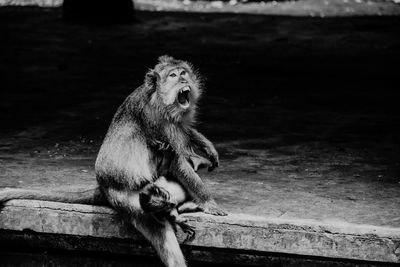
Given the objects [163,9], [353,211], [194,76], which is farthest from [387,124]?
[163,9]

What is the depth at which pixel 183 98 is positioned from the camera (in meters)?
5.08

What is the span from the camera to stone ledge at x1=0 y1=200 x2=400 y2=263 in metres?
4.81

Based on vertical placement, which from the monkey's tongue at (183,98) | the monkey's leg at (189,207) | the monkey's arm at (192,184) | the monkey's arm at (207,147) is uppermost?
the monkey's tongue at (183,98)

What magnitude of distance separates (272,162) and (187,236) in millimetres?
2190

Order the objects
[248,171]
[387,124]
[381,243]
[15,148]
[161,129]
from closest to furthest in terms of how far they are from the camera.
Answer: [381,243], [161,129], [248,171], [15,148], [387,124]

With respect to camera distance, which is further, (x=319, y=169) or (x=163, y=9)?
(x=163, y=9)

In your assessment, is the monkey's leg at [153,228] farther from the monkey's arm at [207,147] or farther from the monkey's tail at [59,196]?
the monkey's arm at [207,147]

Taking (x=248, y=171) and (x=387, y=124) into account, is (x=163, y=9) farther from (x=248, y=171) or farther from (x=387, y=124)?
(x=248, y=171)

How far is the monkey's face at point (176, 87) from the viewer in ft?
16.5

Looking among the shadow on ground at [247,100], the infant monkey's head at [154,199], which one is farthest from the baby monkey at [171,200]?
the shadow on ground at [247,100]

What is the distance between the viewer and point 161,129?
201 inches

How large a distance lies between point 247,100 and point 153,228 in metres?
4.94

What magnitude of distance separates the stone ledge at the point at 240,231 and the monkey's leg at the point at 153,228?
14 centimetres

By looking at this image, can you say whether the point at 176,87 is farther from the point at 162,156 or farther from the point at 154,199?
the point at 154,199
